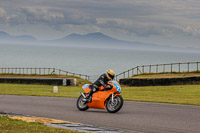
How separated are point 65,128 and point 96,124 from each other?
1.28 metres

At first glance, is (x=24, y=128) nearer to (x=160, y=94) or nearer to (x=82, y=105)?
(x=82, y=105)

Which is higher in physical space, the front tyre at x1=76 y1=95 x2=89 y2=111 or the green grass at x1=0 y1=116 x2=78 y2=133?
the front tyre at x1=76 y1=95 x2=89 y2=111

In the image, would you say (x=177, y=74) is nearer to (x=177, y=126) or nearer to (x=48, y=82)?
(x=48, y=82)

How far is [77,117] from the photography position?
12.8 meters

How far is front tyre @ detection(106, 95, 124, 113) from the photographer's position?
517 inches

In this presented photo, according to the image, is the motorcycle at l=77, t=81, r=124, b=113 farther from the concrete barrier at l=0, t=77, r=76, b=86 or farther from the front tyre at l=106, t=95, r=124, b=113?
the concrete barrier at l=0, t=77, r=76, b=86

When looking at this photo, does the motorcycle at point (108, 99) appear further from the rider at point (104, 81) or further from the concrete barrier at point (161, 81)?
the concrete barrier at point (161, 81)

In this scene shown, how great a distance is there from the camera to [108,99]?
13664 mm

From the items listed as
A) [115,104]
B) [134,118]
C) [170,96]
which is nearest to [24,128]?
[134,118]

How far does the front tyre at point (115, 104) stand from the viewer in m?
13.1

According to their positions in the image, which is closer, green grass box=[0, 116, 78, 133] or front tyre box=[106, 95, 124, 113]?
green grass box=[0, 116, 78, 133]

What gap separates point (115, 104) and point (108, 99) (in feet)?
1.44

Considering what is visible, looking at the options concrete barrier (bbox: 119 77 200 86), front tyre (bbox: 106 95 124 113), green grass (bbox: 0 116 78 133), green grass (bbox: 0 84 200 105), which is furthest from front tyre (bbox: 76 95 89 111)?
concrete barrier (bbox: 119 77 200 86)

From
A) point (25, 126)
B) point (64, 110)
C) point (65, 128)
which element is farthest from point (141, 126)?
point (64, 110)
